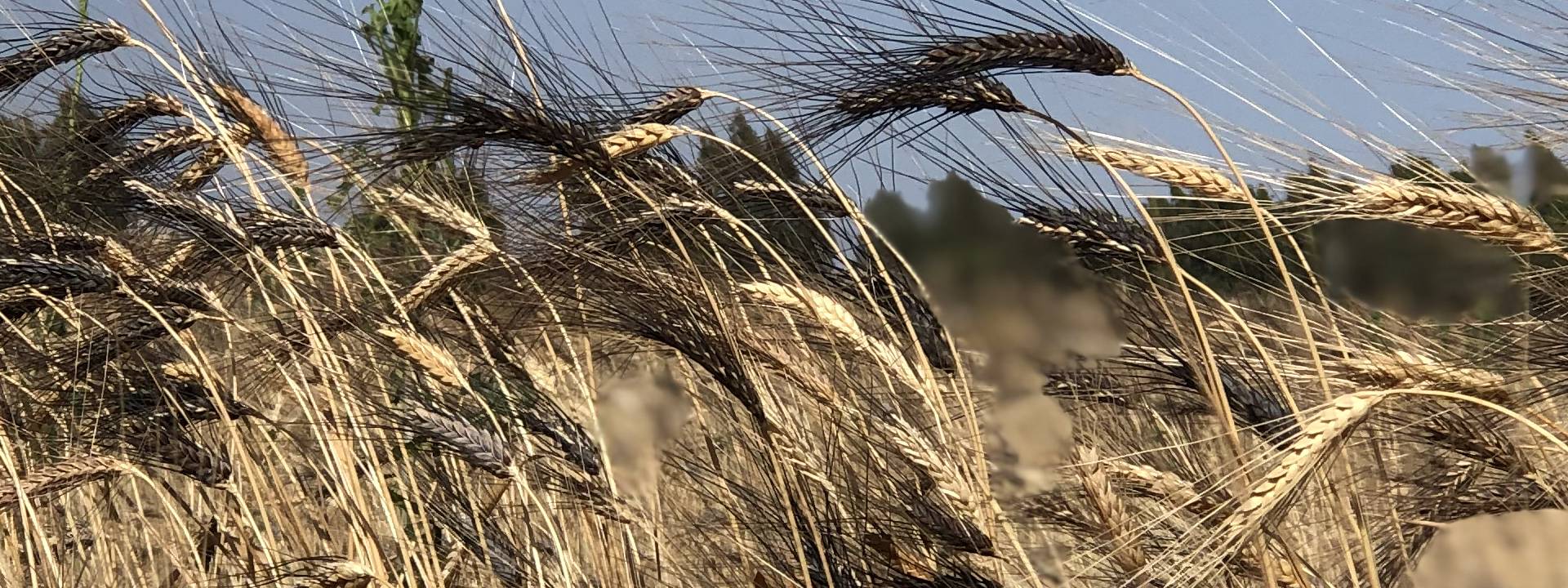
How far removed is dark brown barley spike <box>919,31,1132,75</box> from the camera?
1498 millimetres

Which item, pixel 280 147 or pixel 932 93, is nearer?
pixel 932 93

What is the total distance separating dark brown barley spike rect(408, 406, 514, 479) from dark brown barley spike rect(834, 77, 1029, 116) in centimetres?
70

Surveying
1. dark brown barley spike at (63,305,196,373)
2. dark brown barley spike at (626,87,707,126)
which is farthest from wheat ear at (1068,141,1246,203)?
dark brown barley spike at (63,305,196,373)

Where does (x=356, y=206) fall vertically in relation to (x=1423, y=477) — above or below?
above

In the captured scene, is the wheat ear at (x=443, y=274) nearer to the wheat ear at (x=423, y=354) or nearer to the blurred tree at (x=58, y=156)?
the wheat ear at (x=423, y=354)

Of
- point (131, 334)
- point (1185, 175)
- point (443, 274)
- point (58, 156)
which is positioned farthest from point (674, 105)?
point (58, 156)

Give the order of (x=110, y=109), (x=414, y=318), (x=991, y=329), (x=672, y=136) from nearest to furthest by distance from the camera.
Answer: (x=991, y=329) → (x=672, y=136) → (x=414, y=318) → (x=110, y=109)

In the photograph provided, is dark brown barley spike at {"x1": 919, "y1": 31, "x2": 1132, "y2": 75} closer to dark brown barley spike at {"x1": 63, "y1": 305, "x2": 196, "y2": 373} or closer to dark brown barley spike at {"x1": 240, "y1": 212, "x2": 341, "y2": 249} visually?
dark brown barley spike at {"x1": 240, "y1": 212, "x2": 341, "y2": 249}

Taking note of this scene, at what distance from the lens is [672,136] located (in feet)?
5.68

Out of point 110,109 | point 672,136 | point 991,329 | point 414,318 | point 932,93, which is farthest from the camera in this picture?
point 110,109

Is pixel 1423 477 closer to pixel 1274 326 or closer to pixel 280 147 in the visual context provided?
pixel 1274 326

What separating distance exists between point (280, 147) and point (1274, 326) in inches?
63.7

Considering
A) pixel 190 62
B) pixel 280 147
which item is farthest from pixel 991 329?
pixel 190 62

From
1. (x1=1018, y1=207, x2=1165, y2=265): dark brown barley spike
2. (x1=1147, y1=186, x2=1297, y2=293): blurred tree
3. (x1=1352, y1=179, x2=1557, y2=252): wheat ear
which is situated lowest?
(x1=1352, y1=179, x2=1557, y2=252): wheat ear
